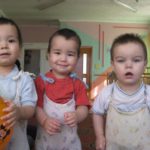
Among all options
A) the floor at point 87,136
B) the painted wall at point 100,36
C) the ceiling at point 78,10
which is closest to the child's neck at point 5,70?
the floor at point 87,136

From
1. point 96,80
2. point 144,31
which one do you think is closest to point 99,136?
point 96,80

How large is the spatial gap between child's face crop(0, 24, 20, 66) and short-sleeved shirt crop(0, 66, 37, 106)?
0.06 m

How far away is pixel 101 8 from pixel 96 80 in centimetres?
162

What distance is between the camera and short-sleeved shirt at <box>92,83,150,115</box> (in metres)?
1.05

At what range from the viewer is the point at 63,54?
1070 mm

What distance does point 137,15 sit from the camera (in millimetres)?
5914

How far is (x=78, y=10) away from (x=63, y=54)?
4660mm

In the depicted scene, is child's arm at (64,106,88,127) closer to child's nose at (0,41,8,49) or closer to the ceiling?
child's nose at (0,41,8,49)

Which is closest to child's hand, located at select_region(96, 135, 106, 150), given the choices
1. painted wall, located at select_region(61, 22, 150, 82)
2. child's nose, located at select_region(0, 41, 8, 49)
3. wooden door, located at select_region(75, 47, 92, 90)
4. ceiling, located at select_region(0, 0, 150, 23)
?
child's nose, located at select_region(0, 41, 8, 49)

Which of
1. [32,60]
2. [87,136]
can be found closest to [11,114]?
[87,136]

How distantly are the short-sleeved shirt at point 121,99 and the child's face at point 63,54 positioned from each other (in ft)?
0.57

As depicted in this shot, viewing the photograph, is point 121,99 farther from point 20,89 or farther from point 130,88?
point 20,89

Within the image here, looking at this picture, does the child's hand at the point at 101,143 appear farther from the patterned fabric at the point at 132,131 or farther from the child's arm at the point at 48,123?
the child's arm at the point at 48,123

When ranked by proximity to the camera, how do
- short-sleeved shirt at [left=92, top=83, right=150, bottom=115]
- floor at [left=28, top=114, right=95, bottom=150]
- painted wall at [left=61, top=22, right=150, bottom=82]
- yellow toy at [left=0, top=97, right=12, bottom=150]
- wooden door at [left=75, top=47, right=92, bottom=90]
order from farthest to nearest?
wooden door at [left=75, top=47, right=92, bottom=90] < painted wall at [left=61, top=22, right=150, bottom=82] < floor at [left=28, top=114, right=95, bottom=150] < short-sleeved shirt at [left=92, top=83, right=150, bottom=115] < yellow toy at [left=0, top=97, right=12, bottom=150]
